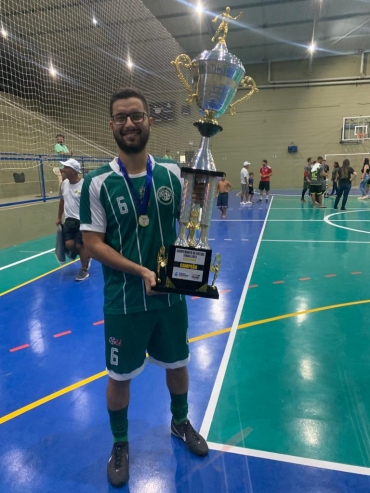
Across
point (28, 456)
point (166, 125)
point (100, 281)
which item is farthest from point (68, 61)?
point (28, 456)

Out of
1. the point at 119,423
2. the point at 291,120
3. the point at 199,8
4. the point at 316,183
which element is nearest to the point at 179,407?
the point at 119,423

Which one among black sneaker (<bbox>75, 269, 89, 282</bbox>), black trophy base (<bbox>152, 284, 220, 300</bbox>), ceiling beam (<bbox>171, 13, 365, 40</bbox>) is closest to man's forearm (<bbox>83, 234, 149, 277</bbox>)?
black trophy base (<bbox>152, 284, 220, 300</bbox>)

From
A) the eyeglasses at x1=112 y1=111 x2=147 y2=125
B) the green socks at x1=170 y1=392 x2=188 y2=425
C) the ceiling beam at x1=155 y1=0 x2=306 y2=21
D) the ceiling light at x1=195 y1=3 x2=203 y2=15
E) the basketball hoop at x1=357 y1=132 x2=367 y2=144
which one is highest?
the ceiling beam at x1=155 y1=0 x2=306 y2=21

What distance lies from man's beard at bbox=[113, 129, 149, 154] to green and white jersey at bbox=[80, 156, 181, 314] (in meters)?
0.12

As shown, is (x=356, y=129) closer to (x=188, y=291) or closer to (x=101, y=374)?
(x=101, y=374)

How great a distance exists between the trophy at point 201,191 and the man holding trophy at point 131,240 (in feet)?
0.24

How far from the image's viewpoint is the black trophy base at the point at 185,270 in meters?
1.70

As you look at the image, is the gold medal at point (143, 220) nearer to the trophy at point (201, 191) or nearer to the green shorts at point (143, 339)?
the trophy at point (201, 191)

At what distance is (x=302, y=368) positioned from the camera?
294cm

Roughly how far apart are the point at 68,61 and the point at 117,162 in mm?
14635

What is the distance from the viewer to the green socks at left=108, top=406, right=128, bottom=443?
6.47 feet

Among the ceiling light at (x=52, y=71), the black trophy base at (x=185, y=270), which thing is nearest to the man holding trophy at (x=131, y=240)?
the black trophy base at (x=185, y=270)

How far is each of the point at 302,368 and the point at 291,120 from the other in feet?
72.4

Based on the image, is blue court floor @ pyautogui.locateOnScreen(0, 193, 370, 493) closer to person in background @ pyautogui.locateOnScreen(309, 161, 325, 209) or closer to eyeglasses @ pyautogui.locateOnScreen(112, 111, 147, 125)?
eyeglasses @ pyautogui.locateOnScreen(112, 111, 147, 125)
